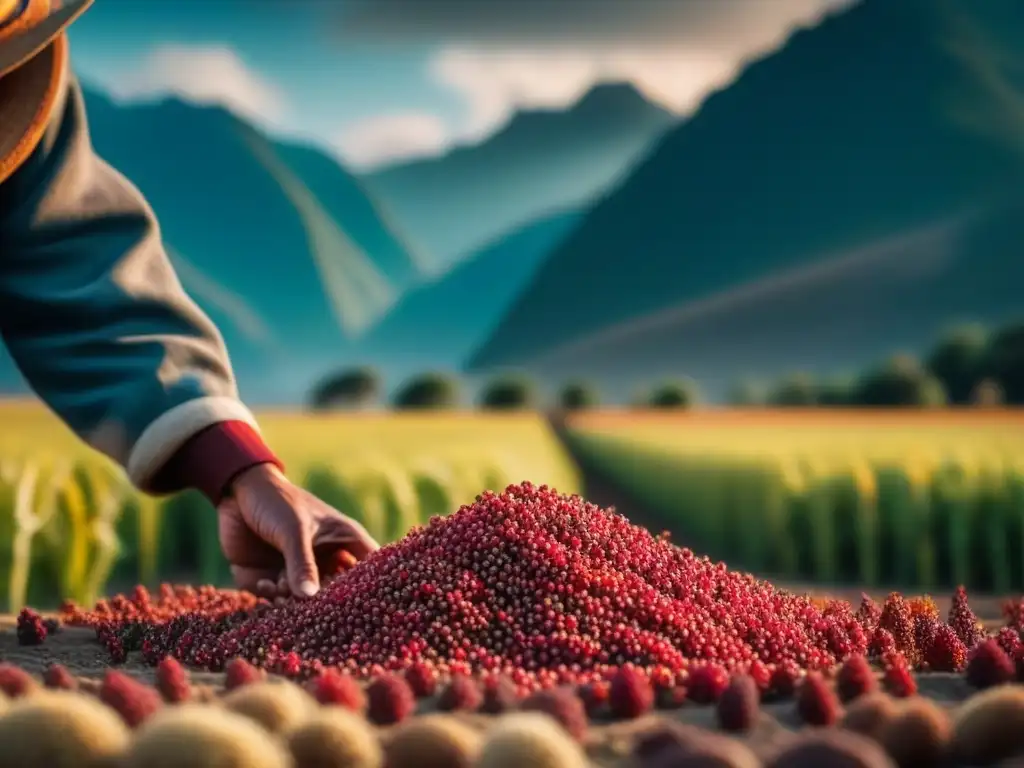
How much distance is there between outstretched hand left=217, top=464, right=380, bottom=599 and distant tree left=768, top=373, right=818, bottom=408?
34626mm

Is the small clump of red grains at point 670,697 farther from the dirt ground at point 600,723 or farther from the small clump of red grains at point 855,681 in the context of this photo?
the small clump of red grains at point 855,681

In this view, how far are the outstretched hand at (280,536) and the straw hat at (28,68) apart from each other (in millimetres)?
1054

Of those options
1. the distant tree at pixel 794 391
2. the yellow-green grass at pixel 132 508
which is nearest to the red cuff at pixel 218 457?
the yellow-green grass at pixel 132 508

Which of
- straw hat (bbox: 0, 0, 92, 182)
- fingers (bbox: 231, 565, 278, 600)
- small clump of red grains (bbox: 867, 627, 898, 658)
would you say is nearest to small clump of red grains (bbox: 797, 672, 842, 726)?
small clump of red grains (bbox: 867, 627, 898, 658)

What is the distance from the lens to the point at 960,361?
108 ft

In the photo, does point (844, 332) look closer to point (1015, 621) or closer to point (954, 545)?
point (954, 545)

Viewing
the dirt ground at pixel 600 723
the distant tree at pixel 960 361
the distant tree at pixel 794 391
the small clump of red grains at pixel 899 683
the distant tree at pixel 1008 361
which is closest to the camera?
the dirt ground at pixel 600 723

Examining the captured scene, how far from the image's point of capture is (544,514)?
3.05 metres

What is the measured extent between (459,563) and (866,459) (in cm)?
740

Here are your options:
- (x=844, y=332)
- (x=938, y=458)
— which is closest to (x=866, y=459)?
(x=938, y=458)

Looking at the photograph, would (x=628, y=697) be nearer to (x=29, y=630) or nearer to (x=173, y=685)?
(x=173, y=685)

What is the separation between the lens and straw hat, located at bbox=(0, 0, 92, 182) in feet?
10.4

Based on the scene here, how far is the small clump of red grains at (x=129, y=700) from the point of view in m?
1.87

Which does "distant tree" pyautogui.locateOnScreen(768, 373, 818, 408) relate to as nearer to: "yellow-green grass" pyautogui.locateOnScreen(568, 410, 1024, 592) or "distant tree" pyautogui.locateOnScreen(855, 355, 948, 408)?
"distant tree" pyautogui.locateOnScreen(855, 355, 948, 408)
